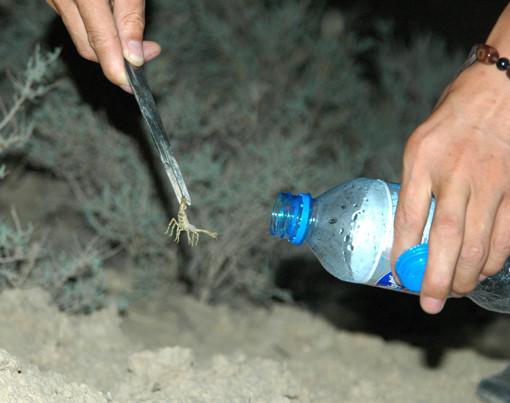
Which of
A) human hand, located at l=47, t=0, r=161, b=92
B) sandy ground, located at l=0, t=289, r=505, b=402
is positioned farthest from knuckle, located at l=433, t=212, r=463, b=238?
human hand, located at l=47, t=0, r=161, b=92

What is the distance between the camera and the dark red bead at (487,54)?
6.42 ft

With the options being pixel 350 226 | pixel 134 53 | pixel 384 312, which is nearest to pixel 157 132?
pixel 134 53

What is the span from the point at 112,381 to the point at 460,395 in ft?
4.31

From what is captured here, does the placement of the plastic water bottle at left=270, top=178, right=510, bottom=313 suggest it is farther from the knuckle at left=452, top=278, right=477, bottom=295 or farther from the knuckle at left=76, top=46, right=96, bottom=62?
the knuckle at left=76, top=46, right=96, bottom=62

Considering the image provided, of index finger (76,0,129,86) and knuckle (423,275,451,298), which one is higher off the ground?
index finger (76,0,129,86)

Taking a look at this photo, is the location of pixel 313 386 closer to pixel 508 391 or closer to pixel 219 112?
pixel 508 391

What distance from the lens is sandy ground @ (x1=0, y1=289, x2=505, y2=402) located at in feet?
7.52

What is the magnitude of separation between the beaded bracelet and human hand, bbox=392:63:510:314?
0.02m

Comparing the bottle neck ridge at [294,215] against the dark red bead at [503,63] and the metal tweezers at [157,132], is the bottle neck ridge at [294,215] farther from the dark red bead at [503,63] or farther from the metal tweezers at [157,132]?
the dark red bead at [503,63]

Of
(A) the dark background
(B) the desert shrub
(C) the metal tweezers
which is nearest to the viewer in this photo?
(C) the metal tweezers

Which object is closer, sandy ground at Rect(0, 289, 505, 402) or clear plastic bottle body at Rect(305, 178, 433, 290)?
Answer: clear plastic bottle body at Rect(305, 178, 433, 290)

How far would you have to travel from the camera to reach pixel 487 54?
1.96 m

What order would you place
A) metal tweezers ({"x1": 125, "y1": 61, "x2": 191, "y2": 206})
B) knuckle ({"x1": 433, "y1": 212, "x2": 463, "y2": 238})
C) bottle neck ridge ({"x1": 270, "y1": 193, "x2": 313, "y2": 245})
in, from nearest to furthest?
1. knuckle ({"x1": 433, "y1": 212, "x2": 463, "y2": 238})
2. metal tweezers ({"x1": 125, "y1": 61, "x2": 191, "y2": 206})
3. bottle neck ridge ({"x1": 270, "y1": 193, "x2": 313, "y2": 245})

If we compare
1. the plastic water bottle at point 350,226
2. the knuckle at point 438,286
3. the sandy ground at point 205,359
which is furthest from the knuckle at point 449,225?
the sandy ground at point 205,359
